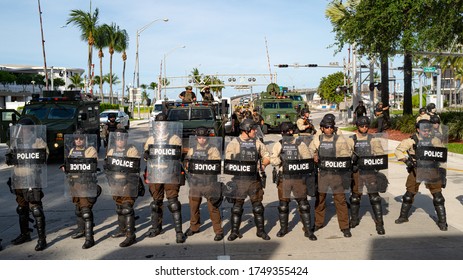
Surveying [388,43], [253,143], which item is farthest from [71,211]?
[388,43]

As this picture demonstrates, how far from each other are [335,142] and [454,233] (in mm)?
2160

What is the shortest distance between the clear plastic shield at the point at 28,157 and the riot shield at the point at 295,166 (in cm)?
342

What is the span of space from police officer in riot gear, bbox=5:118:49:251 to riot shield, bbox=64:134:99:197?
37cm

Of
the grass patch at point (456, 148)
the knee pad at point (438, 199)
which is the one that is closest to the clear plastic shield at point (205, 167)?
the knee pad at point (438, 199)

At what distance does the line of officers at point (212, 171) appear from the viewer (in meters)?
7.12

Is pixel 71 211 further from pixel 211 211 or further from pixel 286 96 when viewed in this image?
pixel 286 96

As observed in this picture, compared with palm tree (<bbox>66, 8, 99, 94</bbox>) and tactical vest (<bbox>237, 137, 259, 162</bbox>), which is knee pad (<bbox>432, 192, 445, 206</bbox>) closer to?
tactical vest (<bbox>237, 137, 259, 162</bbox>)

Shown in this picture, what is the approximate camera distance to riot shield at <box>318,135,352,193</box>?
287 inches

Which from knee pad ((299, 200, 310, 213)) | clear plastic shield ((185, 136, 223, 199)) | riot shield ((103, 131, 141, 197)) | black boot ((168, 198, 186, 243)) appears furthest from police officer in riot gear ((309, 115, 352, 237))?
riot shield ((103, 131, 141, 197))

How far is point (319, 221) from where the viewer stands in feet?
25.4

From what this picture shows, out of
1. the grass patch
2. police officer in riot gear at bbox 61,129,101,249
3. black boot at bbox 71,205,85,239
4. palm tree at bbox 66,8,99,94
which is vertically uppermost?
palm tree at bbox 66,8,99,94

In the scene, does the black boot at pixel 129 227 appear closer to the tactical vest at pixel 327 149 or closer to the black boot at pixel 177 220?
the black boot at pixel 177 220

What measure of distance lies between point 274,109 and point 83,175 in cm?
2154

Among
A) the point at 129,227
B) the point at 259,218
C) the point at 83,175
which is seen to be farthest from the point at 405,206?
the point at 83,175
